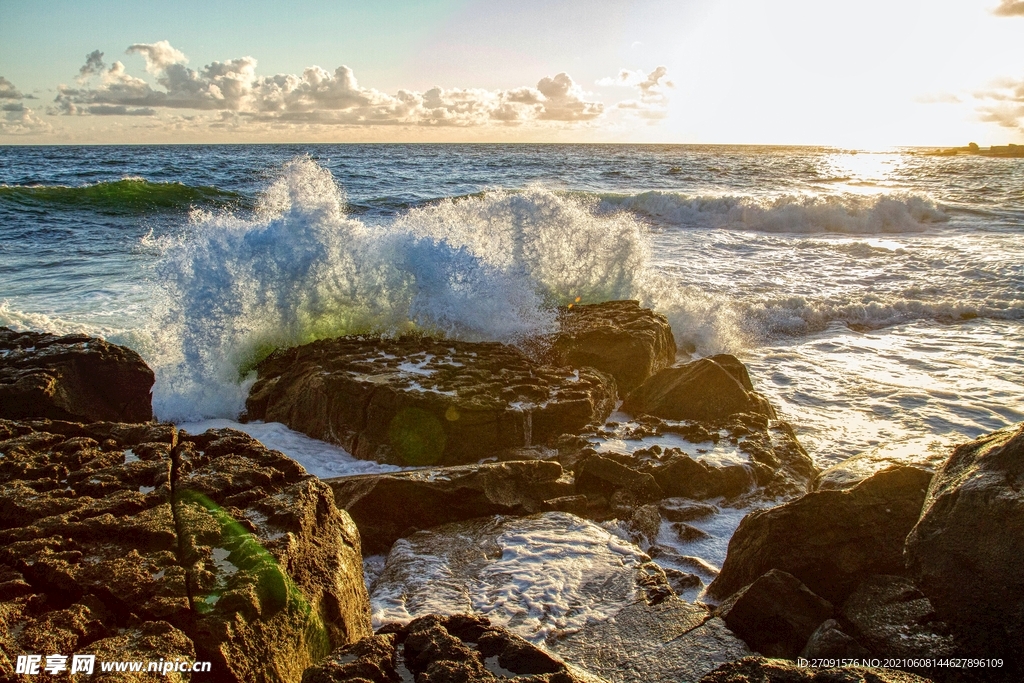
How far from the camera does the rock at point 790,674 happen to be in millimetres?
1827

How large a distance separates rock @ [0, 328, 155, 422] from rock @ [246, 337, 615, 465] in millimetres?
926

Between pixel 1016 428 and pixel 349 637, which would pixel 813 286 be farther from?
pixel 349 637

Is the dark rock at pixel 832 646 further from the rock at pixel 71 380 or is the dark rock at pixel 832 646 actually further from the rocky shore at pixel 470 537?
the rock at pixel 71 380

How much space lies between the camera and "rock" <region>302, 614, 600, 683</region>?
1.91m

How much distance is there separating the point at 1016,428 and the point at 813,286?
9.36m

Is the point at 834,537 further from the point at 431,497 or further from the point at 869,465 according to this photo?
the point at 431,497

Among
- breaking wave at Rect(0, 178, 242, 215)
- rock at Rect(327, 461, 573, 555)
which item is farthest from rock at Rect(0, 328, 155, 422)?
breaking wave at Rect(0, 178, 242, 215)

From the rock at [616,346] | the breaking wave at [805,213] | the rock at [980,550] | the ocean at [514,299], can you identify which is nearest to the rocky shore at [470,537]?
the rock at [980,550]

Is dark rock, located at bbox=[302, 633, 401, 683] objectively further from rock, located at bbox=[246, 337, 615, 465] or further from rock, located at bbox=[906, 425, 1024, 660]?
rock, located at bbox=[246, 337, 615, 465]

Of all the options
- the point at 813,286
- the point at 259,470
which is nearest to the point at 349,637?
the point at 259,470

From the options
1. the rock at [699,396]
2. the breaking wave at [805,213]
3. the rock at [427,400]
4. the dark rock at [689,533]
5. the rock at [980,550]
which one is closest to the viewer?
the rock at [980,550]

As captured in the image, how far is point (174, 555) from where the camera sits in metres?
2.21

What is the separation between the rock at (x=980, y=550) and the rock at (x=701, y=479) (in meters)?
1.84

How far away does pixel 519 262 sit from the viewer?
293 inches
